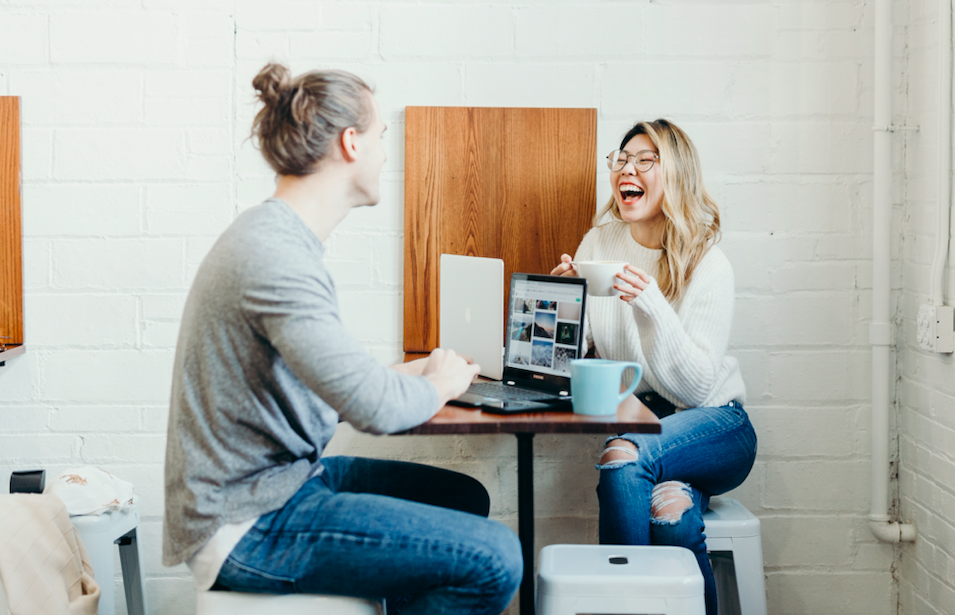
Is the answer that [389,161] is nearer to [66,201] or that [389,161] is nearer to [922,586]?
[66,201]

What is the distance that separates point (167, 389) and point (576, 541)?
123 cm

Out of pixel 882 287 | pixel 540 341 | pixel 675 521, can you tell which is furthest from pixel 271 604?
pixel 882 287

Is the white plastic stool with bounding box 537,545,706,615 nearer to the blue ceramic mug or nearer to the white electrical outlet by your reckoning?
the blue ceramic mug

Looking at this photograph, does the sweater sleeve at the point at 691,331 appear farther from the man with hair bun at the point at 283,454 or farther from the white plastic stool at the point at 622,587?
the man with hair bun at the point at 283,454

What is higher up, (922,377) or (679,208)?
(679,208)

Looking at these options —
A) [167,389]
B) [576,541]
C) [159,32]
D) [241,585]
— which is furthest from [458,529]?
[159,32]

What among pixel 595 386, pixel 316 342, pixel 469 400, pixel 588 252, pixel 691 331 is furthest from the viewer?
pixel 588 252

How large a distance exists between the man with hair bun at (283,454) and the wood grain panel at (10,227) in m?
1.22

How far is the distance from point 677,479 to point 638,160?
786 mm

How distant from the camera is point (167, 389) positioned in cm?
223

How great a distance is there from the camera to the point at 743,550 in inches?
71.8

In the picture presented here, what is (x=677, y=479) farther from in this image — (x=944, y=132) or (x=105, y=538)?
(x=105, y=538)

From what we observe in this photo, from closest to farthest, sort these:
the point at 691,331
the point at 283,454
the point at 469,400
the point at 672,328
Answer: the point at 283,454
the point at 469,400
the point at 672,328
the point at 691,331

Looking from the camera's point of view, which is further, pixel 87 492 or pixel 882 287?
pixel 882 287
